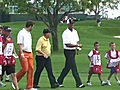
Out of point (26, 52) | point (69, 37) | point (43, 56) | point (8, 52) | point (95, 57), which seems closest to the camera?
point (26, 52)

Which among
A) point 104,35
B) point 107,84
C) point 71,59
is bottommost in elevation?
point 104,35

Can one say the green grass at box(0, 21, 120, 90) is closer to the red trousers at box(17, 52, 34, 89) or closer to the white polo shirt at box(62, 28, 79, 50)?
the red trousers at box(17, 52, 34, 89)

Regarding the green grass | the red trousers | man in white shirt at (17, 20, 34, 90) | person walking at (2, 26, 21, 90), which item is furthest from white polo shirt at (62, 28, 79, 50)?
person walking at (2, 26, 21, 90)

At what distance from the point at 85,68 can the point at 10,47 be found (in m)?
12.5

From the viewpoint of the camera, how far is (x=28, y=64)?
15148 mm

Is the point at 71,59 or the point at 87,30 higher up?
the point at 71,59

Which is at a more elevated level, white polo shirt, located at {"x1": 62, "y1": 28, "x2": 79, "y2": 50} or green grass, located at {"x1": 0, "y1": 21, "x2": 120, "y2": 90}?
white polo shirt, located at {"x1": 62, "y1": 28, "x2": 79, "y2": 50}

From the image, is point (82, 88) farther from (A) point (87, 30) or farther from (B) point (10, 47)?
(A) point (87, 30)

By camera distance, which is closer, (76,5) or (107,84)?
(107,84)

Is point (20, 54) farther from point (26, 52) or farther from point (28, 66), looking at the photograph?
point (28, 66)

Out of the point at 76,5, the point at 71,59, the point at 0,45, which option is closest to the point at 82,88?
the point at 71,59

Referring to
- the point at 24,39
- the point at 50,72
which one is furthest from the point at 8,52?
the point at 50,72

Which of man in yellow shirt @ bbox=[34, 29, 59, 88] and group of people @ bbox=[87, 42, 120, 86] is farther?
group of people @ bbox=[87, 42, 120, 86]

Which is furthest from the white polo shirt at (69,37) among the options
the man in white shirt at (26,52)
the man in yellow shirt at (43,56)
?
the man in white shirt at (26,52)
